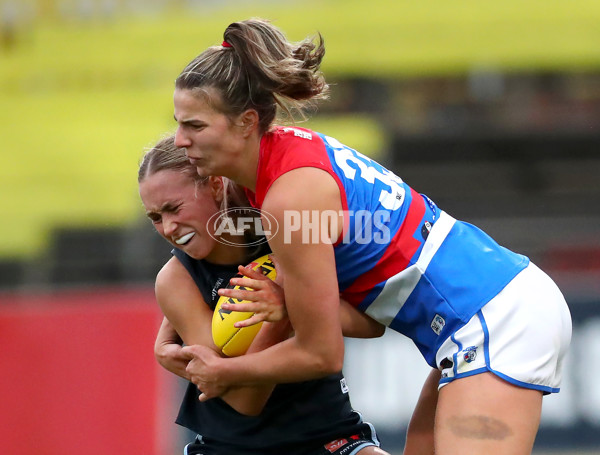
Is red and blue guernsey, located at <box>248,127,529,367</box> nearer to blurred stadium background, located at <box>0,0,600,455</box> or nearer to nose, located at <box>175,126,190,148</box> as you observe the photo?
nose, located at <box>175,126,190,148</box>

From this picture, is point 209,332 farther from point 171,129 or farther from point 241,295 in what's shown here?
point 171,129

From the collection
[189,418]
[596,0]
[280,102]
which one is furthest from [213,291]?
[596,0]

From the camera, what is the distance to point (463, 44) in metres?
13.8

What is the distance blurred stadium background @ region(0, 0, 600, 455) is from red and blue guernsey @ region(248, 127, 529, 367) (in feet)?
15.1

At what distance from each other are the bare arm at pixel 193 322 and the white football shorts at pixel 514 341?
636 mm

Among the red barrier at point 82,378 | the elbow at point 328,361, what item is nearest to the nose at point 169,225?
the elbow at point 328,361

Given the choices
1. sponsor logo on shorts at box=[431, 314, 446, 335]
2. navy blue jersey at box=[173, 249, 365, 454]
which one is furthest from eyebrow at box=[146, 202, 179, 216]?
sponsor logo on shorts at box=[431, 314, 446, 335]

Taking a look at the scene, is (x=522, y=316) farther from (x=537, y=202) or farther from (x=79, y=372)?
(x=537, y=202)

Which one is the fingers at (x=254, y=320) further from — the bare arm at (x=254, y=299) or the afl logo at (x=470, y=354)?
the afl logo at (x=470, y=354)

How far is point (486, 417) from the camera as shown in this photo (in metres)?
3.17

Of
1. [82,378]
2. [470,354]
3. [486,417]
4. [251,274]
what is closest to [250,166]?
[251,274]

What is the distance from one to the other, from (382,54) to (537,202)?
389cm

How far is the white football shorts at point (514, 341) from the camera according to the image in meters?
3.25

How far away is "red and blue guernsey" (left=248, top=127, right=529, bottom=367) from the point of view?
3279mm
